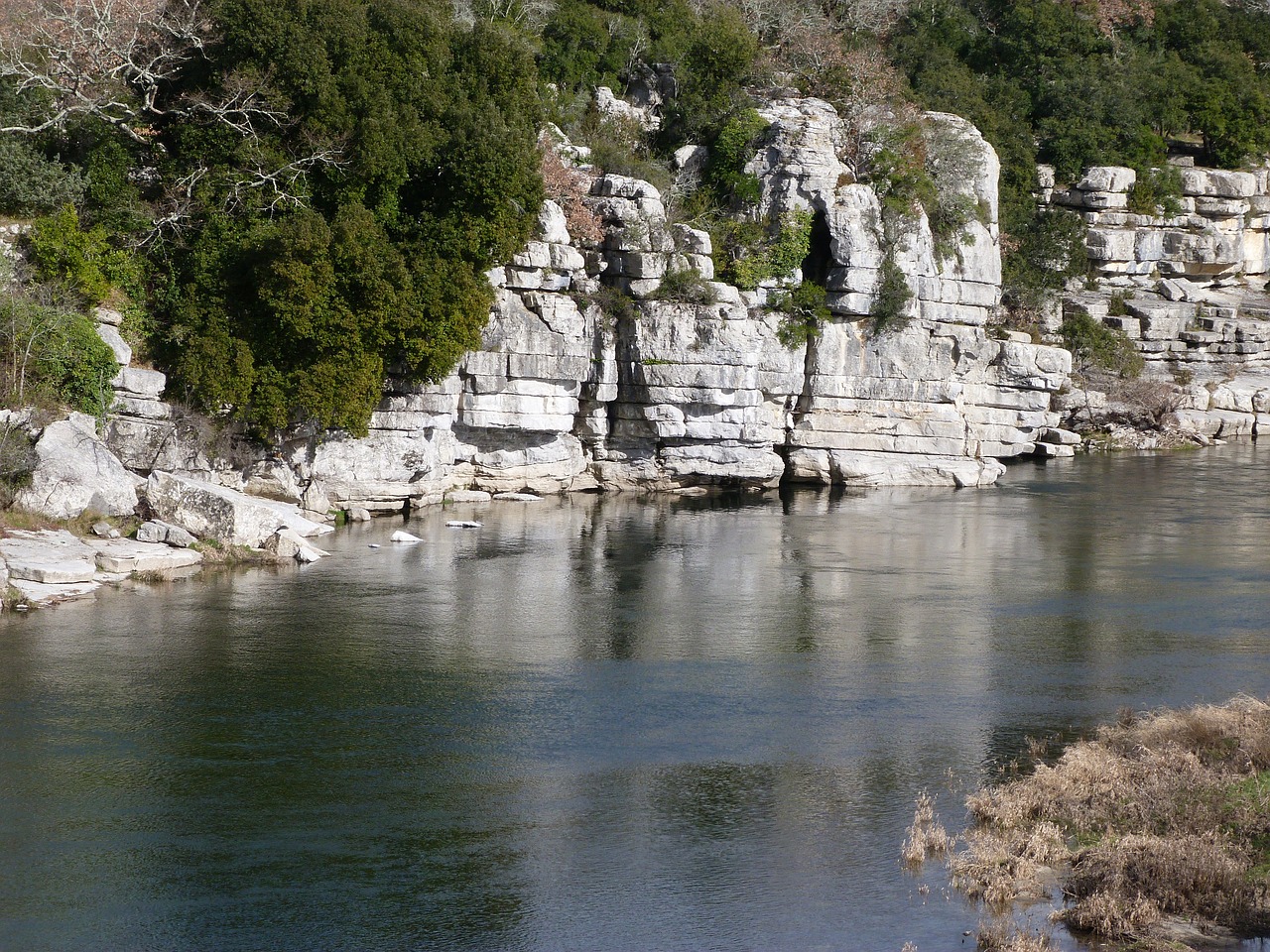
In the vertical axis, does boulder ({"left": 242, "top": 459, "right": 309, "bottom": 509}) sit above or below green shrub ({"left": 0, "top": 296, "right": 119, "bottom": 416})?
below

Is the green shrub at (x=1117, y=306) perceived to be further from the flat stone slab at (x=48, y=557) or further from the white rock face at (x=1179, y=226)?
the flat stone slab at (x=48, y=557)

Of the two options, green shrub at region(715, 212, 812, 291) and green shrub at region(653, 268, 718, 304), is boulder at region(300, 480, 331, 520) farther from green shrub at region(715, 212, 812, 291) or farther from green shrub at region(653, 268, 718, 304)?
green shrub at region(715, 212, 812, 291)

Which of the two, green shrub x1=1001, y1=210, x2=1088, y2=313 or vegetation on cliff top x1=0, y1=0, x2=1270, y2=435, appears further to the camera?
green shrub x1=1001, y1=210, x2=1088, y2=313

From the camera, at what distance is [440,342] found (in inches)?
1686

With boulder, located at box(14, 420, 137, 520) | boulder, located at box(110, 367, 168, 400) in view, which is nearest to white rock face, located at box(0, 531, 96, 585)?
A: boulder, located at box(14, 420, 137, 520)

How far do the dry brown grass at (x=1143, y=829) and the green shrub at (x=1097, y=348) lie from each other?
50990 mm

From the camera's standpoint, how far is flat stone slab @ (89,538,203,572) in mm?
32656

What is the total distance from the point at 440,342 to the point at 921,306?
21.6 metres

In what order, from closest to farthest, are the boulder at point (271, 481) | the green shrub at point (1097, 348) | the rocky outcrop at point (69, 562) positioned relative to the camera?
the rocky outcrop at point (69, 562) < the boulder at point (271, 481) < the green shrub at point (1097, 348)

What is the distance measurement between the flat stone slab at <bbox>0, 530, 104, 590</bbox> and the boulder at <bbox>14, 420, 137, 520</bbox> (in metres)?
0.94

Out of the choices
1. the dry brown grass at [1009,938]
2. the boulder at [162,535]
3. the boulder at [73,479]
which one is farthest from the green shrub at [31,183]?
the dry brown grass at [1009,938]

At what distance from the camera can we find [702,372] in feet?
162

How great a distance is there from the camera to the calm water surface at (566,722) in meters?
16.1

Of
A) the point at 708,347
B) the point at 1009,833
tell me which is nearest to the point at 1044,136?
the point at 708,347
